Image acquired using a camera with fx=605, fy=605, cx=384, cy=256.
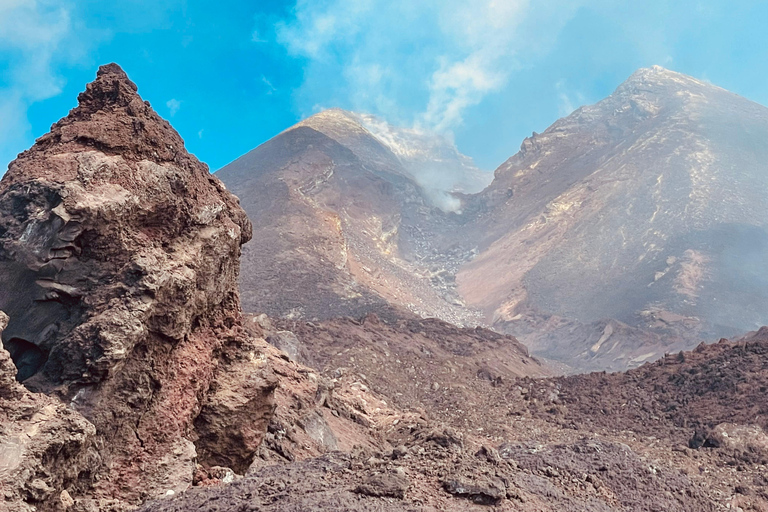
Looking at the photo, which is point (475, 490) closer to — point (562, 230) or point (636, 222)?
point (636, 222)

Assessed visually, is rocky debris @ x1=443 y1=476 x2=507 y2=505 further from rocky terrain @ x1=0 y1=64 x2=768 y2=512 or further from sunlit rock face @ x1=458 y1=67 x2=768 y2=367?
sunlit rock face @ x1=458 y1=67 x2=768 y2=367

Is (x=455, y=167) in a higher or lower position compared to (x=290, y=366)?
higher

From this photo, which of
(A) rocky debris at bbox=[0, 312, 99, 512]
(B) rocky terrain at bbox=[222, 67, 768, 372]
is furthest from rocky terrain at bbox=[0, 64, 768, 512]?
(B) rocky terrain at bbox=[222, 67, 768, 372]

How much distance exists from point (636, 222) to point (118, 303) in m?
52.8

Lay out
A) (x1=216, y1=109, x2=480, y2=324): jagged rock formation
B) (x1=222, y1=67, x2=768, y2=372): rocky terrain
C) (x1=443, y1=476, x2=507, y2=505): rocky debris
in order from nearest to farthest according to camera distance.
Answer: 1. (x1=443, y1=476, x2=507, y2=505): rocky debris
2. (x1=216, y1=109, x2=480, y2=324): jagged rock formation
3. (x1=222, y1=67, x2=768, y2=372): rocky terrain

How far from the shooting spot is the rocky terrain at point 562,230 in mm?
37719

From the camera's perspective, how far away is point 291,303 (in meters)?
33.7

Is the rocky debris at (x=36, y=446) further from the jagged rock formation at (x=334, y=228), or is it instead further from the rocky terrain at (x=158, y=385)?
the jagged rock formation at (x=334, y=228)

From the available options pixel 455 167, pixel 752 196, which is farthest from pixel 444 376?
pixel 455 167

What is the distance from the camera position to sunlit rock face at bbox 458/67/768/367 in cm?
3994

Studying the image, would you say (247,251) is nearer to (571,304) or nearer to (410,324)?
(410,324)

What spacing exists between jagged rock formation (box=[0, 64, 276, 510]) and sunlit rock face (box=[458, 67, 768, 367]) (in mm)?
32546

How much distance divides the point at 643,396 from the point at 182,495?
16006 mm

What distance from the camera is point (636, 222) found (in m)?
51.8
